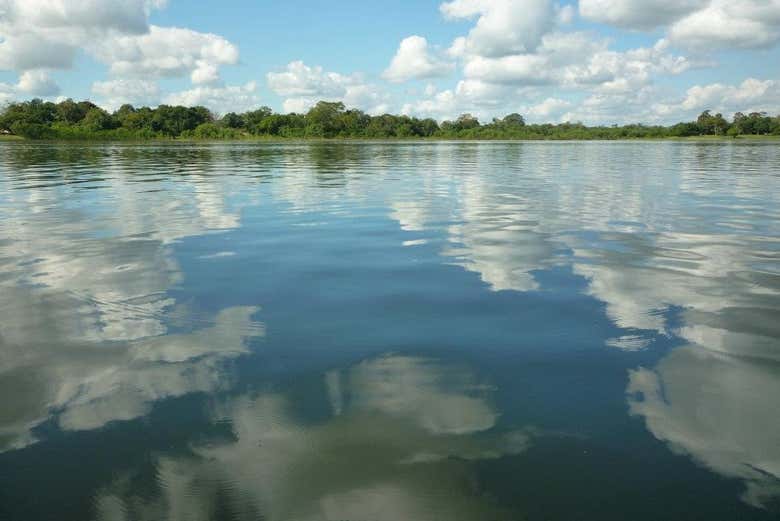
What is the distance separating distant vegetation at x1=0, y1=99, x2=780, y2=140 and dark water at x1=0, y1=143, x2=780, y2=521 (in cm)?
13909

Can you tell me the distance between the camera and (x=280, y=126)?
168125mm

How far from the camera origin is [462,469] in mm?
3529

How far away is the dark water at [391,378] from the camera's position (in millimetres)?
3316

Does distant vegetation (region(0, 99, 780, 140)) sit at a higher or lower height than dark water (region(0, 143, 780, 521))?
higher

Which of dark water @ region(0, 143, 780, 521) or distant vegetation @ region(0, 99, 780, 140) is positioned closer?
dark water @ region(0, 143, 780, 521)

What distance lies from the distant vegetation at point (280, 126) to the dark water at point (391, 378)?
139091mm

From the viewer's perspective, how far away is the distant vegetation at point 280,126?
137 m

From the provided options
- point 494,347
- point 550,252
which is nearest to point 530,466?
point 494,347

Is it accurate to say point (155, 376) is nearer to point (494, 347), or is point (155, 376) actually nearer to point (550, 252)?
point (494, 347)

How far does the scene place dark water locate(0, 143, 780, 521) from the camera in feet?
Result: 10.9

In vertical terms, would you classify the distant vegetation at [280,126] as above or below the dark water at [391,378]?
above

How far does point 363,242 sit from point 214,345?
5.55m

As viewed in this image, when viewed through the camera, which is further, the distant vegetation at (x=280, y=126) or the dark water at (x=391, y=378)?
the distant vegetation at (x=280, y=126)

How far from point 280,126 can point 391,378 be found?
6766 inches
